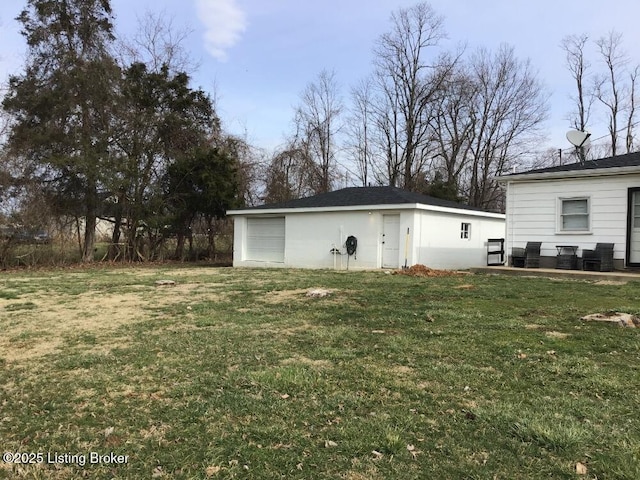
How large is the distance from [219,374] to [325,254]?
503 inches

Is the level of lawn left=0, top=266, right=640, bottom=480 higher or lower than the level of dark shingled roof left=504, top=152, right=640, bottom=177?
lower

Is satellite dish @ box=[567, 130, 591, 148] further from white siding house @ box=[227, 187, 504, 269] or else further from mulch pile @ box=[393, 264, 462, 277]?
mulch pile @ box=[393, 264, 462, 277]

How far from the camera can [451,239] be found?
54.2 ft

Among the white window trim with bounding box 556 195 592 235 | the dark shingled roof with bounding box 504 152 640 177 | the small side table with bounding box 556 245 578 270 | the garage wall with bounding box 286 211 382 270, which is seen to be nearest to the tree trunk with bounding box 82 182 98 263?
the garage wall with bounding box 286 211 382 270

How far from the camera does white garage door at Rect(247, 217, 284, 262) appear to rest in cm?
1816

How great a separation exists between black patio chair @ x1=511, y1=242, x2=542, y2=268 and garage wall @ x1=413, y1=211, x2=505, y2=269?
292 centimetres

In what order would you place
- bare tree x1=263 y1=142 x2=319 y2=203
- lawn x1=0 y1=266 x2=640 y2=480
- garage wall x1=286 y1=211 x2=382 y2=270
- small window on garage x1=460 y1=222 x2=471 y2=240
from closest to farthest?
lawn x1=0 y1=266 x2=640 y2=480 → garage wall x1=286 y1=211 x2=382 y2=270 → small window on garage x1=460 y1=222 x2=471 y2=240 → bare tree x1=263 y1=142 x2=319 y2=203

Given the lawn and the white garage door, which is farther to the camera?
the white garage door

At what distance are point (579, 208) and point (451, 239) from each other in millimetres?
4724

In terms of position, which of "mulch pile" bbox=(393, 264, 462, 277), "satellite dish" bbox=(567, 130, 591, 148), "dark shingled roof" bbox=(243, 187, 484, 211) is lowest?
"mulch pile" bbox=(393, 264, 462, 277)

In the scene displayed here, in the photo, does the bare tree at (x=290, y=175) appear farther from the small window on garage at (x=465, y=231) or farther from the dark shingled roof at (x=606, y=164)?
the dark shingled roof at (x=606, y=164)

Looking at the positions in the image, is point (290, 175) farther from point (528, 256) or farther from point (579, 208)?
point (579, 208)

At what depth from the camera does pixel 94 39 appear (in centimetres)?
1836

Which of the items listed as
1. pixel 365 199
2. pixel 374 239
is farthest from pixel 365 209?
pixel 374 239
